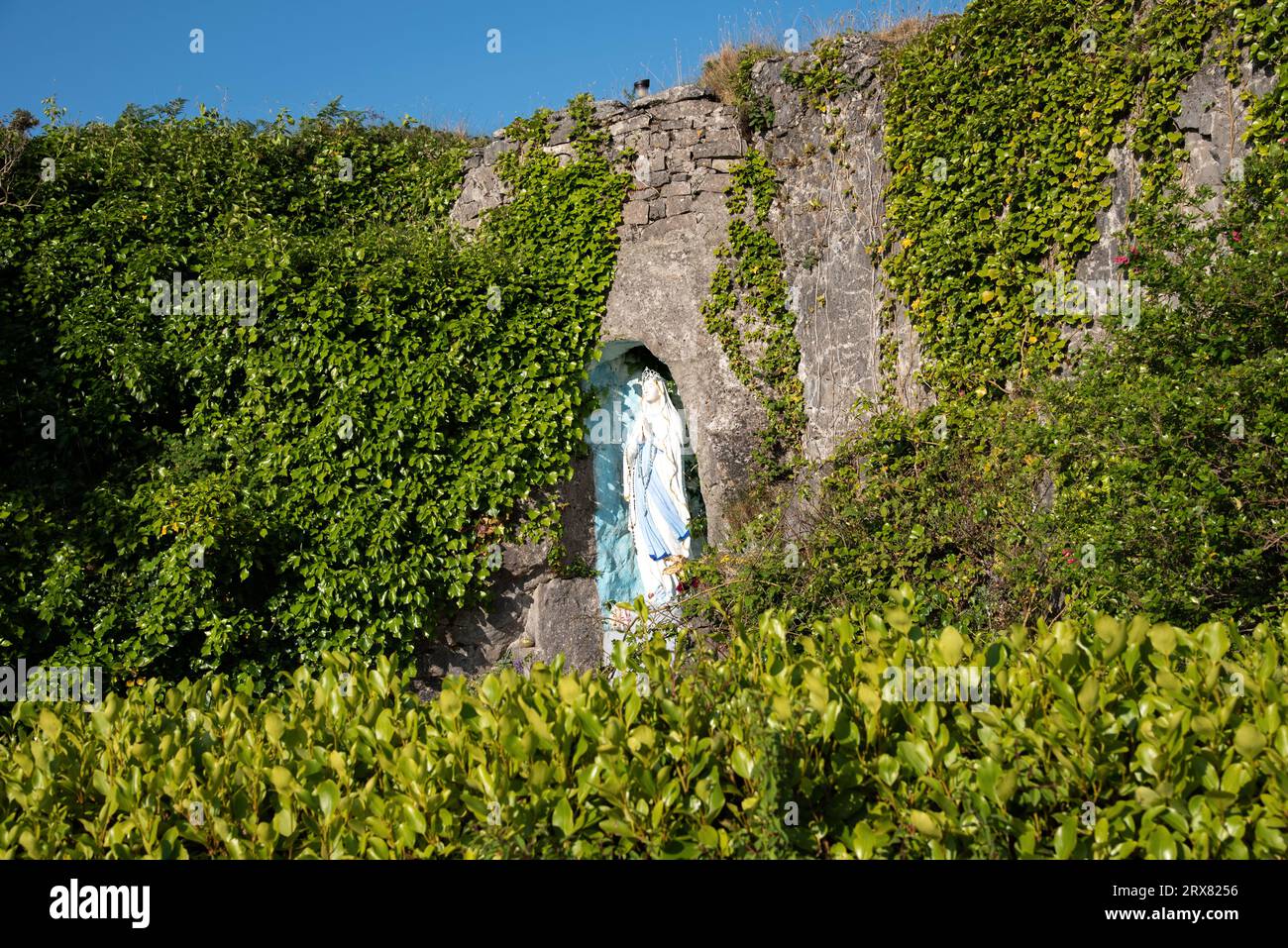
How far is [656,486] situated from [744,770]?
5.69 metres

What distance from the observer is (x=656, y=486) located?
26.0ft

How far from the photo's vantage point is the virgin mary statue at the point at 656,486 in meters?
7.91

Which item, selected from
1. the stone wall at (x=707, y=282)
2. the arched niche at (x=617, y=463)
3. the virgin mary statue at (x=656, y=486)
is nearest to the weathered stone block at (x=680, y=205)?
the stone wall at (x=707, y=282)

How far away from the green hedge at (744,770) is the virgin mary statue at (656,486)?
510 cm

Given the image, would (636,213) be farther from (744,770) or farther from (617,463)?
(744,770)

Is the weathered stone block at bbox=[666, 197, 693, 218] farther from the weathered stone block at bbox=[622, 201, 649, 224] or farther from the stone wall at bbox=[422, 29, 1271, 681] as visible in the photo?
the weathered stone block at bbox=[622, 201, 649, 224]

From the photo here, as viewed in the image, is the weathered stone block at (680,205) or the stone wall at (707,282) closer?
the stone wall at (707,282)

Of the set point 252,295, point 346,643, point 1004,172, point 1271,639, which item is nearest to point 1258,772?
point 1271,639

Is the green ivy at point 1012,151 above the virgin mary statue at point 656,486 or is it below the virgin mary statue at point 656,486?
above

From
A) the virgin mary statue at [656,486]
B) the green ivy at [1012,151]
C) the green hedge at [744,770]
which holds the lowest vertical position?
the green hedge at [744,770]

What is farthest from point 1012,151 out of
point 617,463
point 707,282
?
point 617,463

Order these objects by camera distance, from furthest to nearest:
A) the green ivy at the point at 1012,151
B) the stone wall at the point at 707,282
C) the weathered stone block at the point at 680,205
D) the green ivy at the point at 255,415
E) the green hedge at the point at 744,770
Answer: the weathered stone block at the point at 680,205
the stone wall at the point at 707,282
the green ivy at the point at 255,415
the green ivy at the point at 1012,151
the green hedge at the point at 744,770

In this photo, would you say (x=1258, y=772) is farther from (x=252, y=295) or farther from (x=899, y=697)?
(x=252, y=295)

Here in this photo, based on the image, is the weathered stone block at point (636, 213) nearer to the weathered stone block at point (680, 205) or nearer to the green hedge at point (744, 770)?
the weathered stone block at point (680, 205)
